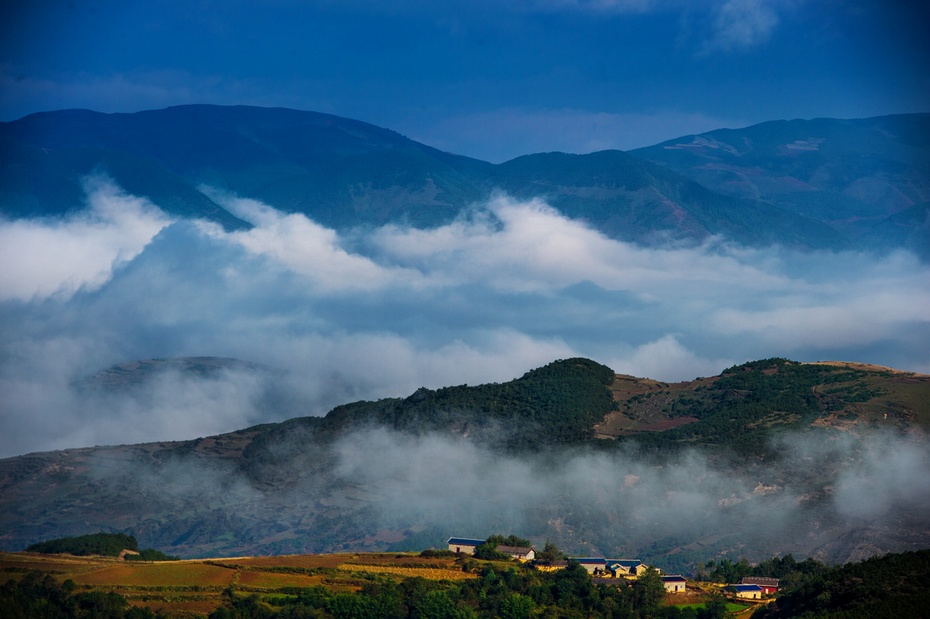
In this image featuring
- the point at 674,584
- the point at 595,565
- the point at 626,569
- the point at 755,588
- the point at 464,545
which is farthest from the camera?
the point at 464,545

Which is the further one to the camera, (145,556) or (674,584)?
(145,556)

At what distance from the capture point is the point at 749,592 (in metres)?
126

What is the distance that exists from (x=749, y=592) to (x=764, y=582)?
4742 millimetres

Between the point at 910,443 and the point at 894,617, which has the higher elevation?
the point at 910,443

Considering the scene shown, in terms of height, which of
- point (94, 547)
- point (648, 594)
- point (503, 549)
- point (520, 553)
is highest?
point (94, 547)

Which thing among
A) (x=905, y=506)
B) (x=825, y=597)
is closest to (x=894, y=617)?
(x=825, y=597)

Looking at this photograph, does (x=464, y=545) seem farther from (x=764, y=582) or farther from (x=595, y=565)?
(x=764, y=582)

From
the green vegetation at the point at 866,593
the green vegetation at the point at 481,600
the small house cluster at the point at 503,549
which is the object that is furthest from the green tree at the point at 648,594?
the small house cluster at the point at 503,549

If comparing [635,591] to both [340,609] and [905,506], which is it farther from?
[905,506]

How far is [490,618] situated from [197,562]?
3283cm

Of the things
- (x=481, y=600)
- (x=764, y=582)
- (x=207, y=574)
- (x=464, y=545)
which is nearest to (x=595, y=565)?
(x=464, y=545)

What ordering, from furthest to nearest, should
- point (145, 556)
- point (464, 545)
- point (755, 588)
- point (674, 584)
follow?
1. point (464, 545)
2. point (145, 556)
3. point (674, 584)
4. point (755, 588)

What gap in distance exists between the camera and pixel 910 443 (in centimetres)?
19938

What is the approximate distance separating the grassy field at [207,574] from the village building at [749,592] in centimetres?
2380
